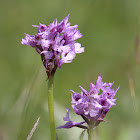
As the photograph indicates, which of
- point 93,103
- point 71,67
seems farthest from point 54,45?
point 71,67

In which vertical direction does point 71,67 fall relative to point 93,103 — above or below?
above

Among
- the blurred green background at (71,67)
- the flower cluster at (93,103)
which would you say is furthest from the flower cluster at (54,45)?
the blurred green background at (71,67)

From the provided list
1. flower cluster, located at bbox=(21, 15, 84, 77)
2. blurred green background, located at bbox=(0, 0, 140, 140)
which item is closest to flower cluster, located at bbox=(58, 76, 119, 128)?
flower cluster, located at bbox=(21, 15, 84, 77)

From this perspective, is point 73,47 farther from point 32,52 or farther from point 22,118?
point 32,52

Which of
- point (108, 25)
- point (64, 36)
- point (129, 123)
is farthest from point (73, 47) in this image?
point (108, 25)

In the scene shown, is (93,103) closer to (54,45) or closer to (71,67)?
(54,45)

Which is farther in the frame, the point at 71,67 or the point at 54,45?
the point at 71,67

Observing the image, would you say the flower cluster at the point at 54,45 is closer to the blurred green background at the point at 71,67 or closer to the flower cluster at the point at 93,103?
the flower cluster at the point at 93,103
